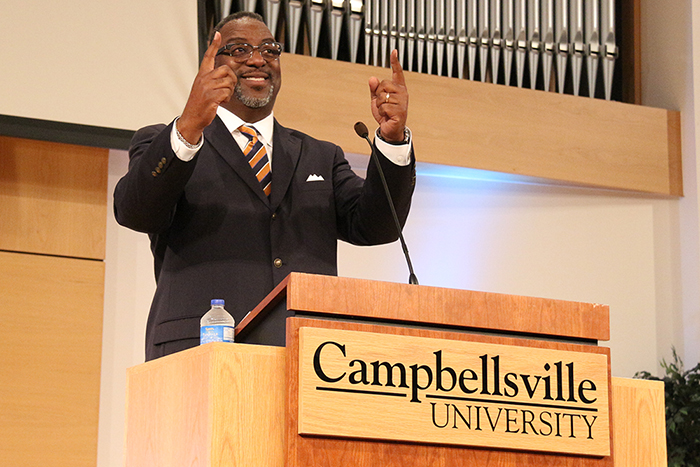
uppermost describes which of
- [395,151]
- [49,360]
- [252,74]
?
[252,74]

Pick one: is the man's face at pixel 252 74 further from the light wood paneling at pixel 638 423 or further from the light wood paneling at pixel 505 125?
the light wood paneling at pixel 505 125

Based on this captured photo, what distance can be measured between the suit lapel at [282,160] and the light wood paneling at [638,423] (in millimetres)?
866

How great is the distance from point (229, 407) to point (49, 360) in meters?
2.53

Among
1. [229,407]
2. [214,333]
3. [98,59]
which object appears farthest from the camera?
[98,59]

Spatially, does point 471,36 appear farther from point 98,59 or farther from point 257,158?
point 257,158

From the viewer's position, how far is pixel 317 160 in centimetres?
225

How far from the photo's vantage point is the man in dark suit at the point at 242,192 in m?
1.81

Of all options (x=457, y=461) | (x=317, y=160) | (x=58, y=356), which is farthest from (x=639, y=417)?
(x=58, y=356)

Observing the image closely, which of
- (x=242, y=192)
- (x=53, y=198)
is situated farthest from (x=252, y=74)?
(x=53, y=198)

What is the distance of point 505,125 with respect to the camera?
14.5 ft

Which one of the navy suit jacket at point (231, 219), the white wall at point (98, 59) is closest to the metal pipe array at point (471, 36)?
the white wall at point (98, 59)

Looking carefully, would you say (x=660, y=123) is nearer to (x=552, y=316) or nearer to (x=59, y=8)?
(x=59, y=8)

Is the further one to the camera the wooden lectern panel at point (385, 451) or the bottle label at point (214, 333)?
the bottle label at point (214, 333)

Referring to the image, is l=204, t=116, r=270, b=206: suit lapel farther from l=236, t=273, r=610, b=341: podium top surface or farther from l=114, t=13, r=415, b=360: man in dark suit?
l=236, t=273, r=610, b=341: podium top surface
